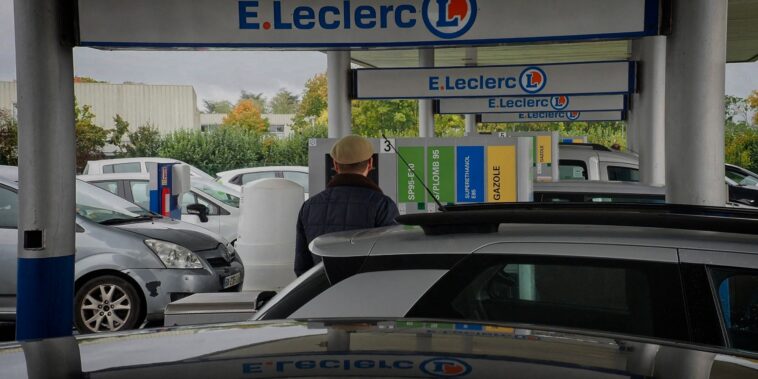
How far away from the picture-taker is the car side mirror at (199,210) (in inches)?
556

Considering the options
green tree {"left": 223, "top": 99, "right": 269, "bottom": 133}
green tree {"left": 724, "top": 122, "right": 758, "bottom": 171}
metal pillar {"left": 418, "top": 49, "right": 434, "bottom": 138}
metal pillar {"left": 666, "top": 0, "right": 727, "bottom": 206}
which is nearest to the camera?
metal pillar {"left": 666, "top": 0, "right": 727, "bottom": 206}

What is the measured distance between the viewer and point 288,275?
8.05 m

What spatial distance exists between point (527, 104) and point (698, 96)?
12.3 m

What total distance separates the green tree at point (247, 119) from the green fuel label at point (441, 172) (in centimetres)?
8070

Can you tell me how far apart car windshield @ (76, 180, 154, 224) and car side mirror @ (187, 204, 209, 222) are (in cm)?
319

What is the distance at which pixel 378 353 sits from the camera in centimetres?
188

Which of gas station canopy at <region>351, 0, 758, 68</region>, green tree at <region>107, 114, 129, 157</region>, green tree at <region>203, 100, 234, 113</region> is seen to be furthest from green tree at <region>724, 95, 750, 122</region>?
green tree at <region>203, 100, 234, 113</region>

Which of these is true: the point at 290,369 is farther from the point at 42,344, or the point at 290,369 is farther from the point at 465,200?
the point at 465,200

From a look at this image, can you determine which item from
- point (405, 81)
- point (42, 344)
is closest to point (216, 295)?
point (42, 344)

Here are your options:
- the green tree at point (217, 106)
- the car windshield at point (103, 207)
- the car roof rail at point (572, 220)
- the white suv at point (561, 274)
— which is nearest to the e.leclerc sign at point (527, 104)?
the car windshield at point (103, 207)

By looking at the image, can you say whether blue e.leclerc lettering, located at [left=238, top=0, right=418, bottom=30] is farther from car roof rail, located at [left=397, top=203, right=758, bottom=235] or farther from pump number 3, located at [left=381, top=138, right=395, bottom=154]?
car roof rail, located at [left=397, top=203, right=758, bottom=235]

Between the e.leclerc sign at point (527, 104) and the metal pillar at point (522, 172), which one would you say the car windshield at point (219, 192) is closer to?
the e.leclerc sign at point (527, 104)

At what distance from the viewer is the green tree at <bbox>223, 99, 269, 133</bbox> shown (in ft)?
308

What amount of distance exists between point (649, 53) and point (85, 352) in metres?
11.7
